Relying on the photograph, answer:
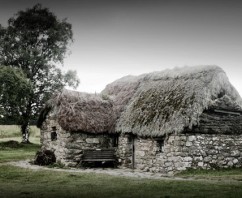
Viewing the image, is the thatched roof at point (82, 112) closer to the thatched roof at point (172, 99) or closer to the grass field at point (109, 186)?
the thatched roof at point (172, 99)

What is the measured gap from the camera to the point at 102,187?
46.0 feet

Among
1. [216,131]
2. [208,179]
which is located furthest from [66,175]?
[216,131]

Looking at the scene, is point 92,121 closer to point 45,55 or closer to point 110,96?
point 110,96

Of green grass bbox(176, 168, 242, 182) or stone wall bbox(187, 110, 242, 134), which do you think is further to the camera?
stone wall bbox(187, 110, 242, 134)

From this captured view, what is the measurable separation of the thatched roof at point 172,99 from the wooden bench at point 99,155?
1387mm

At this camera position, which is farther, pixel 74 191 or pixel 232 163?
pixel 232 163

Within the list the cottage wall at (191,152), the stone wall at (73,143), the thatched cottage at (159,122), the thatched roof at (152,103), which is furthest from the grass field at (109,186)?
the stone wall at (73,143)

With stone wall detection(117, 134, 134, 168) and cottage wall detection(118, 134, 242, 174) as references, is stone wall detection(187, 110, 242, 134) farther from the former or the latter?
stone wall detection(117, 134, 134, 168)

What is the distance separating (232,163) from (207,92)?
3.95 meters

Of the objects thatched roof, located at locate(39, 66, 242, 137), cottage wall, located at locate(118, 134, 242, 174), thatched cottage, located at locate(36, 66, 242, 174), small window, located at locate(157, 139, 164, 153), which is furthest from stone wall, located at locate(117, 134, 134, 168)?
small window, located at locate(157, 139, 164, 153)

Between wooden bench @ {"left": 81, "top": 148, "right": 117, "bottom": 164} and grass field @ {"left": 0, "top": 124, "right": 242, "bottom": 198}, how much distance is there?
12.7 ft

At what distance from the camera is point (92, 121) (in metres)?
23.5

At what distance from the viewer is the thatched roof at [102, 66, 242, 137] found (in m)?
20.0

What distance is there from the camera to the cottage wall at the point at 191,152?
19609mm
